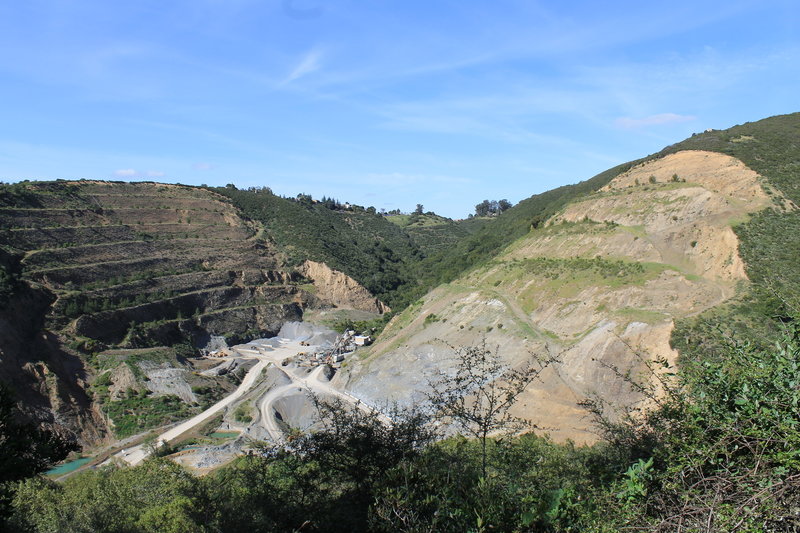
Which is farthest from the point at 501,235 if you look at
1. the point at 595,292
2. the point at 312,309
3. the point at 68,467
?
the point at 68,467

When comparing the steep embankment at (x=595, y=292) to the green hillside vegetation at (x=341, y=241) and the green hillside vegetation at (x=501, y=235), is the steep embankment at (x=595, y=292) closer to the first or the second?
the green hillside vegetation at (x=501, y=235)

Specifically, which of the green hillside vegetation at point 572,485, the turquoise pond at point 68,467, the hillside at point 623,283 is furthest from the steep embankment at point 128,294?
the green hillside vegetation at point 572,485

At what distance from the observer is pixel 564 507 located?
772 cm

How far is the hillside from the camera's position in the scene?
2566 cm

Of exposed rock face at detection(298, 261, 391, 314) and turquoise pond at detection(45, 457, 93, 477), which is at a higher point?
exposed rock face at detection(298, 261, 391, 314)

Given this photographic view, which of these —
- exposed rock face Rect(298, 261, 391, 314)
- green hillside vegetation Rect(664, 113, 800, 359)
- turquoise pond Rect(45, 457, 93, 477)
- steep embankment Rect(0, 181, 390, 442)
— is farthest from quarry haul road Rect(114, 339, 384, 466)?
green hillside vegetation Rect(664, 113, 800, 359)

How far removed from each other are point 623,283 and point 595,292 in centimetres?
181

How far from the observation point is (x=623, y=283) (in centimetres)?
3080

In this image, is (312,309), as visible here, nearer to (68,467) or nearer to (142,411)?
(142,411)

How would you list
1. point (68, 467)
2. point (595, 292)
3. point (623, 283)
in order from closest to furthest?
point (623, 283) < point (595, 292) < point (68, 467)

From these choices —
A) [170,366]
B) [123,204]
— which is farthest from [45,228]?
[170,366]

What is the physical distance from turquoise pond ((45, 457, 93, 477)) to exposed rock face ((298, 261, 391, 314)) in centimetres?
4207

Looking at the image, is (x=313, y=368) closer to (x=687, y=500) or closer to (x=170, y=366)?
(x=170, y=366)

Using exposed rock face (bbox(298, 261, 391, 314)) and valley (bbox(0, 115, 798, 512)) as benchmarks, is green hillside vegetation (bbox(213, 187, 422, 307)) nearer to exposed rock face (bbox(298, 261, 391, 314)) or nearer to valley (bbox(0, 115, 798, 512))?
exposed rock face (bbox(298, 261, 391, 314))
